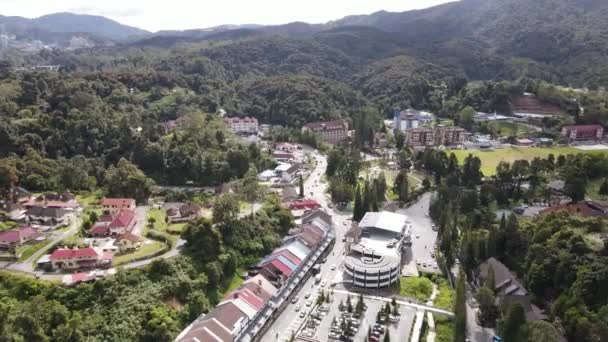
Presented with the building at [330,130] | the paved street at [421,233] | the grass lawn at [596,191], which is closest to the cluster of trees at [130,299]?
the paved street at [421,233]

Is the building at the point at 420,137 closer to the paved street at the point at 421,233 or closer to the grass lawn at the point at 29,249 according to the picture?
the paved street at the point at 421,233

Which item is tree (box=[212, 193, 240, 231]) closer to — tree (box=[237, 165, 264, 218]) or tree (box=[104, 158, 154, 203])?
tree (box=[237, 165, 264, 218])

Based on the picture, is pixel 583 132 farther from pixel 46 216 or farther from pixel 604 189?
pixel 46 216

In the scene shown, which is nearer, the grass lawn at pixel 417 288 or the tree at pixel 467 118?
the grass lawn at pixel 417 288

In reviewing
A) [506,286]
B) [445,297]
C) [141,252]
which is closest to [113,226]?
[141,252]

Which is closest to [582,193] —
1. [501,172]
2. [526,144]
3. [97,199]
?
[501,172]

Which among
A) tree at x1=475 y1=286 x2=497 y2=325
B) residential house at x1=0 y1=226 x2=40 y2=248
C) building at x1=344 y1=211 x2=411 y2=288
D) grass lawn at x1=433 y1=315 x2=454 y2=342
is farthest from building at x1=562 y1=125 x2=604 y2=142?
residential house at x1=0 y1=226 x2=40 y2=248
